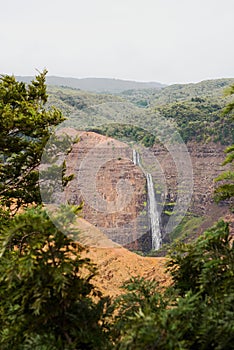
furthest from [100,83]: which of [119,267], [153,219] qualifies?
[119,267]

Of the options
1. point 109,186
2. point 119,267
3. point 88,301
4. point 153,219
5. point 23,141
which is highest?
point 23,141

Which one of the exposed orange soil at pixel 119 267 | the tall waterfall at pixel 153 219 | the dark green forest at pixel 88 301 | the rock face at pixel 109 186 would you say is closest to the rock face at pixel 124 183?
the rock face at pixel 109 186

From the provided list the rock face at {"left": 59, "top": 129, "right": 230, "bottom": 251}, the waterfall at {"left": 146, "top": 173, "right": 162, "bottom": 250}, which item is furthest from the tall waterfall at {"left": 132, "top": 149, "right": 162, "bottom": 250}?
the rock face at {"left": 59, "top": 129, "right": 230, "bottom": 251}

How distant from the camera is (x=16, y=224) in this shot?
330cm

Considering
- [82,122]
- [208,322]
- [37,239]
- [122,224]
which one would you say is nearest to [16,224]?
[37,239]

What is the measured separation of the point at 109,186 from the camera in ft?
70.9

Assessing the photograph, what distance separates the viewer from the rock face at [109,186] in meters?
18.1

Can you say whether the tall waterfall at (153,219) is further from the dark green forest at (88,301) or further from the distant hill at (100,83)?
the distant hill at (100,83)

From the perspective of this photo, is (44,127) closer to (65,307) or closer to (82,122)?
(65,307)

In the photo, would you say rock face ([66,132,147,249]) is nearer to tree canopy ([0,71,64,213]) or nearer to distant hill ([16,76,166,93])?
tree canopy ([0,71,64,213])

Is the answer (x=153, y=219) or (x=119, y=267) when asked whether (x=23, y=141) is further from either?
(x=153, y=219)

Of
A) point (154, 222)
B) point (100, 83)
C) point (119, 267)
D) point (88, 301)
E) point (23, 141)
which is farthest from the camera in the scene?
point (100, 83)

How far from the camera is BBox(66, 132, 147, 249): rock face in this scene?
18.1 m

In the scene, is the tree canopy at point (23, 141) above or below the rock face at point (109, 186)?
above
